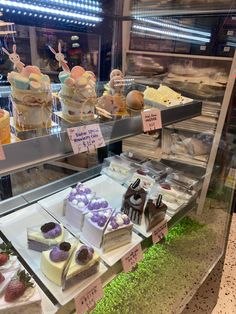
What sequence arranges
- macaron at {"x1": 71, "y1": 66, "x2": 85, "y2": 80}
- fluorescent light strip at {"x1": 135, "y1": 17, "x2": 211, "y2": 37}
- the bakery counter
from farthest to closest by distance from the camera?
fluorescent light strip at {"x1": 135, "y1": 17, "x2": 211, "y2": 37} < macaron at {"x1": 71, "y1": 66, "x2": 85, "y2": 80} < the bakery counter

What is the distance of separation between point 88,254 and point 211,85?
168 centimetres

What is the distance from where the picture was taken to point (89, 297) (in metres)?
0.85

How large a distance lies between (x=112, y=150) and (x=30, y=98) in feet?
3.61

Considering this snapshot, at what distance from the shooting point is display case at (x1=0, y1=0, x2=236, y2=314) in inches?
30.8

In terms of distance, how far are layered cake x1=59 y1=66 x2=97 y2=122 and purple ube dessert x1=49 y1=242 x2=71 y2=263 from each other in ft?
A: 1.34

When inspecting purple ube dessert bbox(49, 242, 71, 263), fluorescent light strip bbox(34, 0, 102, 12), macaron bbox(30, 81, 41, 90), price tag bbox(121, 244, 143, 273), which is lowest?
price tag bbox(121, 244, 143, 273)

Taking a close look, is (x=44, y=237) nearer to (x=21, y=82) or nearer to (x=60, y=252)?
(x=60, y=252)

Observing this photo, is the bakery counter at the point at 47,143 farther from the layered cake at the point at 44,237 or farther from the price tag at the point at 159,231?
the price tag at the point at 159,231

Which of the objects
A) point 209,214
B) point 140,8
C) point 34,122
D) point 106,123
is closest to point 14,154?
point 34,122

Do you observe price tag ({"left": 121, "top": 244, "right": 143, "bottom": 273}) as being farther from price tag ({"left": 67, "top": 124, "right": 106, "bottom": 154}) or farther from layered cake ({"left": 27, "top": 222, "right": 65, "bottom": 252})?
price tag ({"left": 67, "top": 124, "right": 106, "bottom": 154})

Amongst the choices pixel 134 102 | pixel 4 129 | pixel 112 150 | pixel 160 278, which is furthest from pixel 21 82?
pixel 160 278

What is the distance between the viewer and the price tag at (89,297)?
80 centimetres

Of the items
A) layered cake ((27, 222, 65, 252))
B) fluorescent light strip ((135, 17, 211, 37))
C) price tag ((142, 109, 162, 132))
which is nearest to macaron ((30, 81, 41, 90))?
price tag ((142, 109, 162, 132))

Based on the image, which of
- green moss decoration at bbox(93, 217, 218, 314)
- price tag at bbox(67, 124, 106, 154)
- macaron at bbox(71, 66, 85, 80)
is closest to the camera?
price tag at bbox(67, 124, 106, 154)
